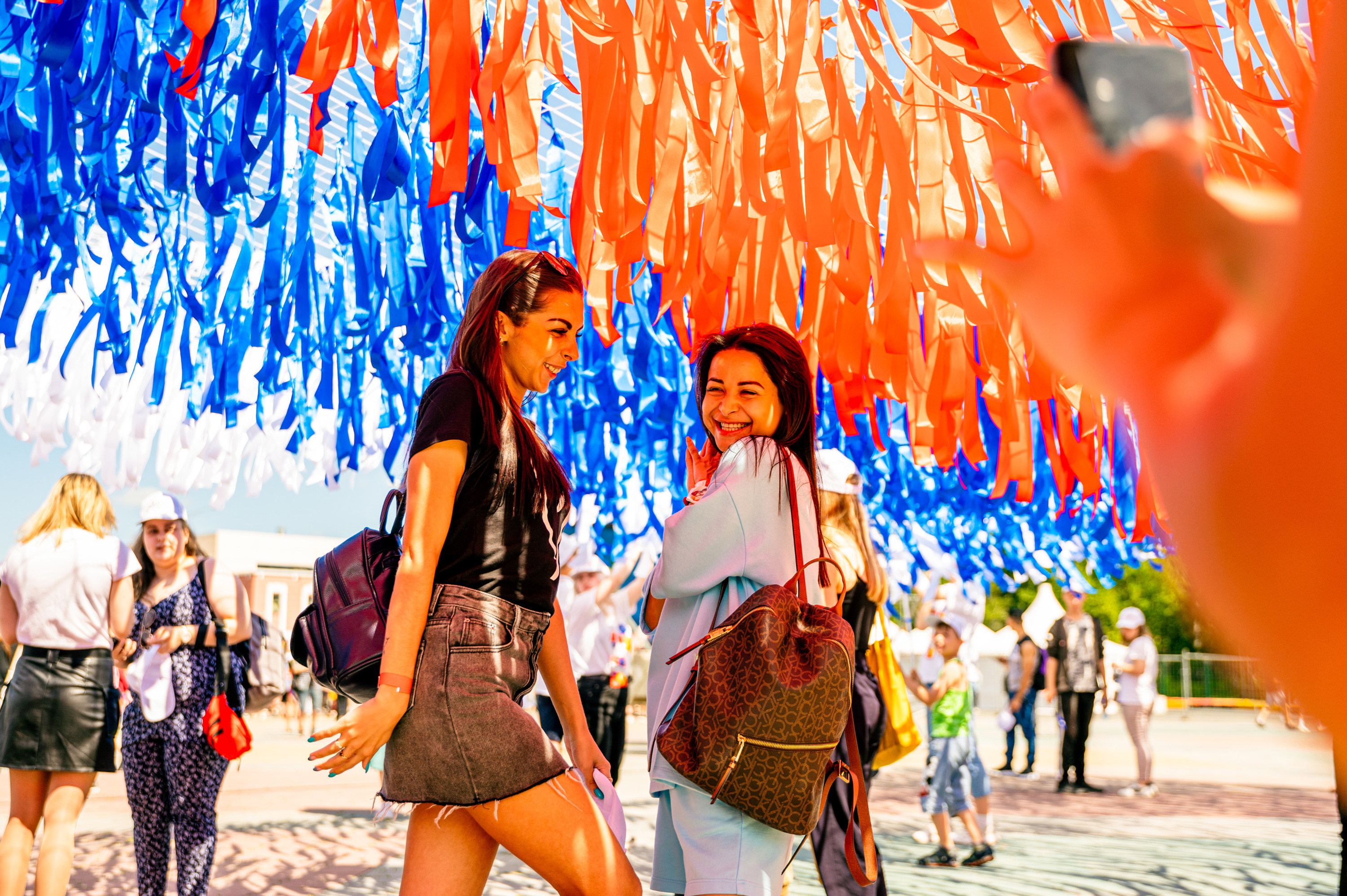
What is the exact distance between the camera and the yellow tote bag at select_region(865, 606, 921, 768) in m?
3.35

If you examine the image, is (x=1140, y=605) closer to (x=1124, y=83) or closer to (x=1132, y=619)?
(x=1132, y=619)

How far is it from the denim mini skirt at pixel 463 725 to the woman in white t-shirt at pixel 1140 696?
26.4ft

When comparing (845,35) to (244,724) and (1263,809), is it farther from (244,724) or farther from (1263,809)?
(1263,809)

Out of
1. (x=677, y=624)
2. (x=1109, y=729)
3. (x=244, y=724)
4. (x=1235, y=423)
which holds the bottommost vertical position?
(x=1109, y=729)

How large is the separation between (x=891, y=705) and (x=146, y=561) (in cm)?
281

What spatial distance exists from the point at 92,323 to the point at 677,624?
4.29 m

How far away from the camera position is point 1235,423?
1.38 ft

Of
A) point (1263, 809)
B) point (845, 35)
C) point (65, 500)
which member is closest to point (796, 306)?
point (845, 35)

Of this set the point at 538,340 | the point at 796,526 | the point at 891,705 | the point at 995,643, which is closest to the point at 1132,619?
the point at 891,705

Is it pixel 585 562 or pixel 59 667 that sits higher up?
pixel 585 562

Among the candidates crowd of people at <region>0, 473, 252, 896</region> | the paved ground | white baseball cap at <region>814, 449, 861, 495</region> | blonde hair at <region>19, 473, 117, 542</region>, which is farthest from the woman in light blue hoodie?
the paved ground

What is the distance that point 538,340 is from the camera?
76.3 inches

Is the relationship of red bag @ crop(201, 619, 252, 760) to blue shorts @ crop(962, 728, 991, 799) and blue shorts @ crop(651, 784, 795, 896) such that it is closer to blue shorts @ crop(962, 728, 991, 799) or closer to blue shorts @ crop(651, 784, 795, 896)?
blue shorts @ crop(651, 784, 795, 896)

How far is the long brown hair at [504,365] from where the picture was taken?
1791 mm
